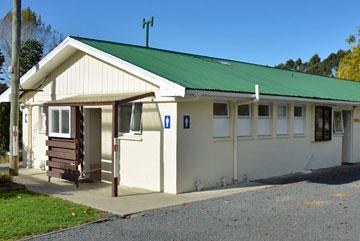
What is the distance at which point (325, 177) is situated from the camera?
13.3 metres

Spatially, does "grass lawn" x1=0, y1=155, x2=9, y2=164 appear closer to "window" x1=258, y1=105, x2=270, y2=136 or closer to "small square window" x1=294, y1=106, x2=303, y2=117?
"window" x1=258, y1=105, x2=270, y2=136

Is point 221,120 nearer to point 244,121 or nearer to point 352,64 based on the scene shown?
point 244,121

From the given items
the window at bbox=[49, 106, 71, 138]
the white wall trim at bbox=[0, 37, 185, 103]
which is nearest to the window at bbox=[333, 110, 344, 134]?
the white wall trim at bbox=[0, 37, 185, 103]

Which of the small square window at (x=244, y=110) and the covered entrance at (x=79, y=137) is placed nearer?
the covered entrance at (x=79, y=137)

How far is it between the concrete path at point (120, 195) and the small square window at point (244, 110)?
194 centimetres

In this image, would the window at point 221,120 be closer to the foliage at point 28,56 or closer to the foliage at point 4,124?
the foliage at point 4,124

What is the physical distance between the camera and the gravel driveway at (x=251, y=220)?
6.82 m

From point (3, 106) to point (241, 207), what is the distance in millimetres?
14251

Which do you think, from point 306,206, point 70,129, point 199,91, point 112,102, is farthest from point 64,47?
point 306,206

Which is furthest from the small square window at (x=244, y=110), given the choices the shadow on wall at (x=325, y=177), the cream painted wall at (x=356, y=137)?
the cream painted wall at (x=356, y=137)

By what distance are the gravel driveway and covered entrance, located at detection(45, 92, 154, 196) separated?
2376mm

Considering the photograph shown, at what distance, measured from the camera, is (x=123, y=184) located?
11.6 meters

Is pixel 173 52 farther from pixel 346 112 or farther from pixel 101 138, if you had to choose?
pixel 346 112

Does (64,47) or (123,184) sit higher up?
(64,47)
